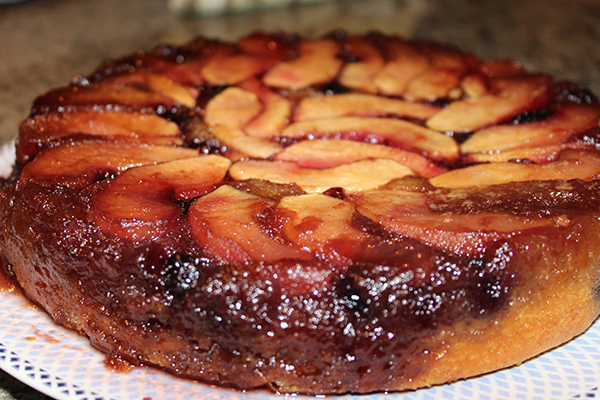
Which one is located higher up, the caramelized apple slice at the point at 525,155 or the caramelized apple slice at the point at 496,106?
the caramelized apple slice at the point at 496,106

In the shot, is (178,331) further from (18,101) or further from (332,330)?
(18,101)

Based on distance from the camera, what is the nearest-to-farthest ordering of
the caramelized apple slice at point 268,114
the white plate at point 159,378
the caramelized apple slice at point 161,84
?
the white plate at point 159,378 < the caramelized apple slice at point 268,114 < the caramelized apple slice at point 161,84

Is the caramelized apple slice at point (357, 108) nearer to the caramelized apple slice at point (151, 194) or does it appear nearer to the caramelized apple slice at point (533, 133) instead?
the caramelized apple slice at point (533, 133)

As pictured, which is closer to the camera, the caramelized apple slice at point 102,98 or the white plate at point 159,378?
the white plate at point 159,378

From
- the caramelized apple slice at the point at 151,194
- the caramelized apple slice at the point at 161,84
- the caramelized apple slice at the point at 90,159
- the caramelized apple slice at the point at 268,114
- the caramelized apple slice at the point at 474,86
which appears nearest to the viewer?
the caramelized apple slice at the point at 151,194

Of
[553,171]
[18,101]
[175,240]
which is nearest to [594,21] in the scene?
[553,171]

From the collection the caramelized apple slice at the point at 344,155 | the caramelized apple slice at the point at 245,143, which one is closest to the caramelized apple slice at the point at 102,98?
the caramelized apple slice at the point at 245,143

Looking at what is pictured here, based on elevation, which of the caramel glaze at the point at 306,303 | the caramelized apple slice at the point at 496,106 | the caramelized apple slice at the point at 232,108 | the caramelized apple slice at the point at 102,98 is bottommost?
the caramel glaze at the point at 306,303

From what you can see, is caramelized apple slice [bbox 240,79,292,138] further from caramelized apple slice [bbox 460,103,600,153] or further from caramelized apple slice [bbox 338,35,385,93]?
caramelized apple slice [bbox 460,103,600,153]
